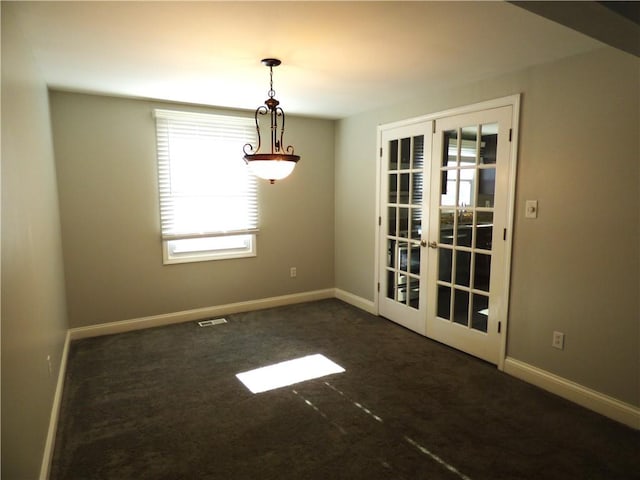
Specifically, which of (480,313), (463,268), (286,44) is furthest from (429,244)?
(286,44)

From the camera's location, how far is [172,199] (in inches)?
163

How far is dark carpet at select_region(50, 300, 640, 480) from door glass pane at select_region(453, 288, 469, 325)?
0.31 m

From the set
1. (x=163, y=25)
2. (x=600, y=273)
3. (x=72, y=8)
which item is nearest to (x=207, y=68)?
(x=163, y=25)

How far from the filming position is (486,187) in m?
3.23

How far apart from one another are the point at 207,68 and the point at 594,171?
8.93 feet

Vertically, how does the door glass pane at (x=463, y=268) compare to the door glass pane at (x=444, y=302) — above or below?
Result: above

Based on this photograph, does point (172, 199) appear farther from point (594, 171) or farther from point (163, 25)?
point (594, 171)

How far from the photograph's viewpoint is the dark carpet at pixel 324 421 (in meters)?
2.09

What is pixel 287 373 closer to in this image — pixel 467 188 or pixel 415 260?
pixel 415 260

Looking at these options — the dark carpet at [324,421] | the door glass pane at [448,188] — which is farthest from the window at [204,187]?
the door glass pane at [448,188]

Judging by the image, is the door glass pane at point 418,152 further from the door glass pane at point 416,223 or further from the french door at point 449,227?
the door glass pane at point 416,223

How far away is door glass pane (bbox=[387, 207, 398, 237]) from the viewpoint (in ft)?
Answer: 13.8

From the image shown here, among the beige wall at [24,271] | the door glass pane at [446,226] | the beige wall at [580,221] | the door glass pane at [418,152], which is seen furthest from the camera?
the door glass pane at [418,152]

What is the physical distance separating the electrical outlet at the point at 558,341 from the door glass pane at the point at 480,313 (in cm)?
58
